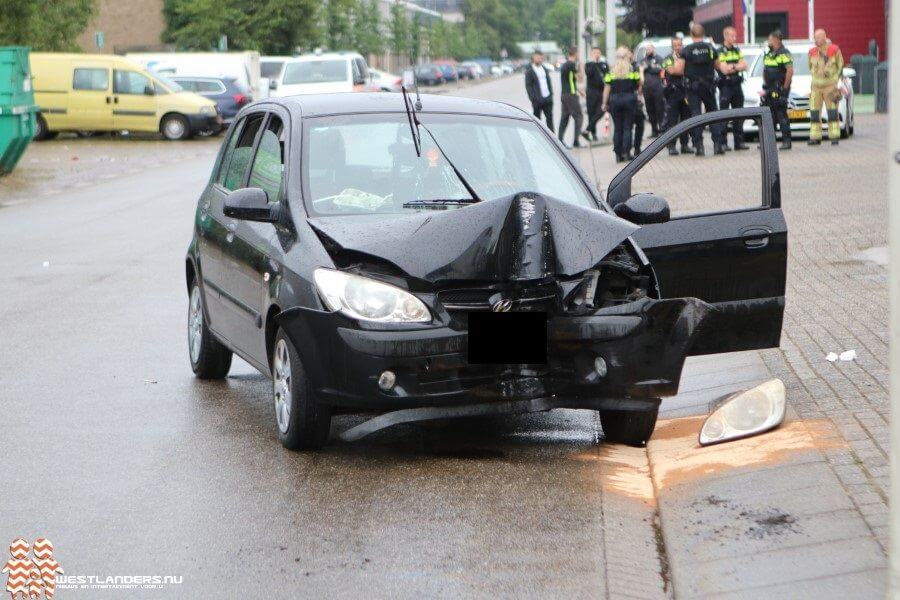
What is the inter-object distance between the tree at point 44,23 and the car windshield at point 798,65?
16.1 metres

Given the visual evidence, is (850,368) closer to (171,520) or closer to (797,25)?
(171,520)

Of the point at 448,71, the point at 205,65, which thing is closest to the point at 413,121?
the point at 205,65

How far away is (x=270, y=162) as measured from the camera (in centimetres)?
755

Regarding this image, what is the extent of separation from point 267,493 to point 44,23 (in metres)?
39.0

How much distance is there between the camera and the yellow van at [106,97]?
116ft

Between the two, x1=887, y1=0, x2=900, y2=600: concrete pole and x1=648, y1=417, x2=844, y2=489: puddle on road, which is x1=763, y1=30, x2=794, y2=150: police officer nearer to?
x1=648, y1=417, x2=844, y2=489: puddle on road

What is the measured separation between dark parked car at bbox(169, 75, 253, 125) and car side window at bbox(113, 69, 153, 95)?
3.28 m

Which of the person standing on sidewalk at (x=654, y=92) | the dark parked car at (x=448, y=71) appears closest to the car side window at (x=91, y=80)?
the person standing on sidewalk at (x=654, y=92)

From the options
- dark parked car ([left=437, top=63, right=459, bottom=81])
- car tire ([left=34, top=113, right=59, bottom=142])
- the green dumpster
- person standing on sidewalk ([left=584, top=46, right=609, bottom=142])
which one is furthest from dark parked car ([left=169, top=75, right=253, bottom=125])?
dark parked car ([left=437, top=63, right=459, bottom=81])

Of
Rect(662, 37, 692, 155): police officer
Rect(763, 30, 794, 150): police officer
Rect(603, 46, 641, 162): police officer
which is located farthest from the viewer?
Rect(662, 37, 692, 155): police officer

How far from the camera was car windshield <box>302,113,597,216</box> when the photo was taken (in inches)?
278

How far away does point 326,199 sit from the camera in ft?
23.0

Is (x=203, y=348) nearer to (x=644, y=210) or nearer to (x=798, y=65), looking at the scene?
(x=644, y=210)

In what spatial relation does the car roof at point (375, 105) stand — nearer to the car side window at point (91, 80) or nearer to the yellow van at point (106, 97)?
the yellow van at point (106, 97)
